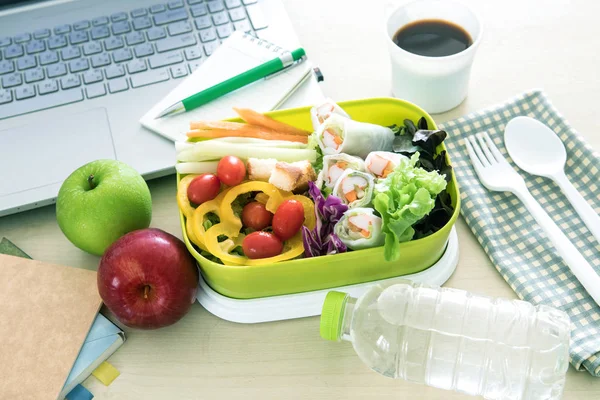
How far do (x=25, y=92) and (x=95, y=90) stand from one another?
110mm

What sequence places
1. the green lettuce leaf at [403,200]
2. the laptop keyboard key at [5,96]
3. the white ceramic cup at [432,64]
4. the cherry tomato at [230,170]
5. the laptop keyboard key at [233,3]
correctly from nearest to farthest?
the green lettuce leaf at [403,200] → the cherry tomato at [230,170] → the white ceramic cup at [432,64] → the laptop keyboard key at [5,96] → the laptop keyboard key at [233,3]

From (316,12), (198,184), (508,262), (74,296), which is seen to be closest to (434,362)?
(508,262)

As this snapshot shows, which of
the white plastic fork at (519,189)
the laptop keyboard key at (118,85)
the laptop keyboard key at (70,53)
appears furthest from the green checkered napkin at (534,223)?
the laptop keyboard key at (70,53)

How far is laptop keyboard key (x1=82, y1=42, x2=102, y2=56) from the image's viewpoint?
3.56 feet

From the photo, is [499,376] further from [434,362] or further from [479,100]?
[479,100]

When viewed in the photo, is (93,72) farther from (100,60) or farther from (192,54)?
(192,54)

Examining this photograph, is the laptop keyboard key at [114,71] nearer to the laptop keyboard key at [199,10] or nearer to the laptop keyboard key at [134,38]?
the laptop keyboard key at [134,38]

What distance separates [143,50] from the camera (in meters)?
1.08

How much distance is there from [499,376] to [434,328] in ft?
0.29

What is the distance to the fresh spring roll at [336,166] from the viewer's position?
0.81 m

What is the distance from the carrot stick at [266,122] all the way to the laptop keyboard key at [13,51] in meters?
0.43

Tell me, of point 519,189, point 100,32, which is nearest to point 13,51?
point 100,32

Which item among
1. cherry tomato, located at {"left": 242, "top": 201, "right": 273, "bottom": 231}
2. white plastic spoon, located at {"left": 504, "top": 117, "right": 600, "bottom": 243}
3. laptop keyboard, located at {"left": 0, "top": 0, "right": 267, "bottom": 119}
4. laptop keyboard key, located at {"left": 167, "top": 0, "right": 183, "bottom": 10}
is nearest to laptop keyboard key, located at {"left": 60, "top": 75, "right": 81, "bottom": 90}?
laptop keyboard, located at {"left": 0, "top": 0, "right": 267, "bottom": 119}

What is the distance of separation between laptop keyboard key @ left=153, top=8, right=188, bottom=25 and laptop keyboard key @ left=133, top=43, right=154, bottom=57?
5 cm
